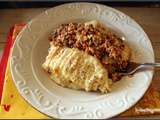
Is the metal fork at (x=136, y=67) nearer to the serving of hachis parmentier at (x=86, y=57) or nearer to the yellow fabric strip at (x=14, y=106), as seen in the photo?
the serving of hachis parmentier at (x=86, y=57)

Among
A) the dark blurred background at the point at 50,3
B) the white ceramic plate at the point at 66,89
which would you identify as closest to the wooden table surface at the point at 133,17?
the dark blurred background at the point at 50,3

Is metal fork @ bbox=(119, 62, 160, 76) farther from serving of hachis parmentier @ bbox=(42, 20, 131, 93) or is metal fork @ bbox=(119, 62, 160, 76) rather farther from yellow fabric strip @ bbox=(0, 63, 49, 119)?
yellow fabric strip @ bbox=(0, 63, 49, 119)

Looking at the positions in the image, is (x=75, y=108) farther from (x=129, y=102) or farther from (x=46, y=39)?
(x=46, y=39)

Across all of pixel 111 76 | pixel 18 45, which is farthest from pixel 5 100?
pixel 111 76

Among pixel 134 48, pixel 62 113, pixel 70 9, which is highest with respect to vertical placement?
pixel 70 9

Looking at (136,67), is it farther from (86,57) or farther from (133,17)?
(133,17)

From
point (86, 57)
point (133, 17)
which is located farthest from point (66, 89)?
point (133, 17)

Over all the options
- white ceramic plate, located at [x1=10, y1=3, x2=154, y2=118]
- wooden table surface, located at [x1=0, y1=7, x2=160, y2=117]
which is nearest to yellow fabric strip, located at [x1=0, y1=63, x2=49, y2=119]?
white ceramic plate, located at [x1=10, y1=3, x2=154, y2=118]
